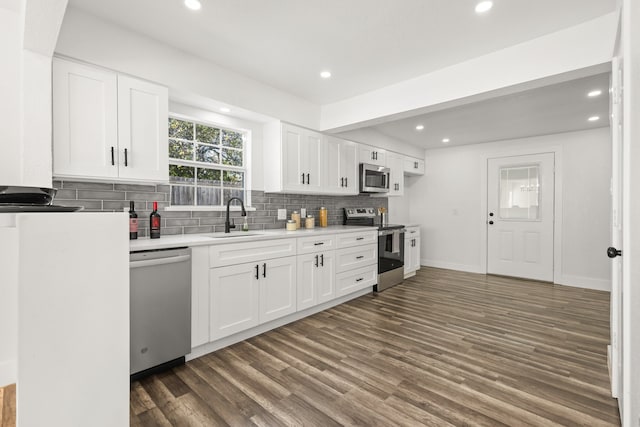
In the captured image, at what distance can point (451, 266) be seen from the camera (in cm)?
599

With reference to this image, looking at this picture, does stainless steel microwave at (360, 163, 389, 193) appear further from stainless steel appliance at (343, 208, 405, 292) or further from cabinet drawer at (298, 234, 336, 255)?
cabinet drawer at (298, 234, 336, 255)

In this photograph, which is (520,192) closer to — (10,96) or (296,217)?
(296,217)

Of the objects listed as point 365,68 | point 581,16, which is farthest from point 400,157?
point 581,16

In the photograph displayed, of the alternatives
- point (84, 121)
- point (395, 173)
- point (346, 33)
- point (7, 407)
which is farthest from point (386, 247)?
point (7, 407)

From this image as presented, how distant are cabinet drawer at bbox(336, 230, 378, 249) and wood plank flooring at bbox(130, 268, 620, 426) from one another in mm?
799

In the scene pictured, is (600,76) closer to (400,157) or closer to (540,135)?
(540,135)

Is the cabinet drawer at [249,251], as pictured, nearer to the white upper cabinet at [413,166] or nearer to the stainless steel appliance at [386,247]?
the stainless steel appliance at [386,247]

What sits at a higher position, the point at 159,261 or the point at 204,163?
the point at 204,163

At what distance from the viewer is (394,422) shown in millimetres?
Result: 1698

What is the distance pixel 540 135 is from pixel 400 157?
224 centimetres

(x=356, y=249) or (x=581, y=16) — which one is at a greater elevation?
(x=581, y=16)

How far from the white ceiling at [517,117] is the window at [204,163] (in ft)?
7.67

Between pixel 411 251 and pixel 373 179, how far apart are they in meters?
1.44

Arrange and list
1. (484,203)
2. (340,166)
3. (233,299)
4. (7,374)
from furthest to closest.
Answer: (484,203), (340,166), (233,299), (7,374)
